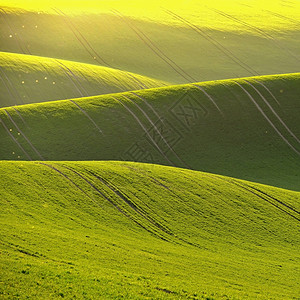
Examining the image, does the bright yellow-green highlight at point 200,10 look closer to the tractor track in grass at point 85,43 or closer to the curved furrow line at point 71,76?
the tractor track in grass at point 85,43

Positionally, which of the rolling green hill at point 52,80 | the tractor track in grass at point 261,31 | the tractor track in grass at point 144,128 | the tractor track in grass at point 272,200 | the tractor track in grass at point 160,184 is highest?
the tractor track in grass at point 261,31

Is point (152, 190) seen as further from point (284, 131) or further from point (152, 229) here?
point (284, 131)

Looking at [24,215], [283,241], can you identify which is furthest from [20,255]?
[283,241]

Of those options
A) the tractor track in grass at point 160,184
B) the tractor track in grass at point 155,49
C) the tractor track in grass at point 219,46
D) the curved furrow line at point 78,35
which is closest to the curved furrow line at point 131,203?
the tractor track in grass at point 160,184

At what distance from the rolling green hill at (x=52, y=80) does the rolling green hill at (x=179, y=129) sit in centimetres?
1160

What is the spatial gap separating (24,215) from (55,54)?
69.1 m

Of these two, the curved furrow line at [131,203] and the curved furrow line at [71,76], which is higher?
the curved furrow line at [131,203]

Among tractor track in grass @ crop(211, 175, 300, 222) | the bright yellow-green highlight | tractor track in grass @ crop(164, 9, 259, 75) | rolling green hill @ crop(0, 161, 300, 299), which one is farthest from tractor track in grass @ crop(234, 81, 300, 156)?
the bright yellow-green highlight

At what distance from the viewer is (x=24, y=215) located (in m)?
25.5

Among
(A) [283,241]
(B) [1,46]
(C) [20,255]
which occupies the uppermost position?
(C) [20,255]

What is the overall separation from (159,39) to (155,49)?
15.4ft

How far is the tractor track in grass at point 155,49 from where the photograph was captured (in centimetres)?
8775

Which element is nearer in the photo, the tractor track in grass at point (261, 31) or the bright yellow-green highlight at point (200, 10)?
the tractor track in grass at point (261, 31)

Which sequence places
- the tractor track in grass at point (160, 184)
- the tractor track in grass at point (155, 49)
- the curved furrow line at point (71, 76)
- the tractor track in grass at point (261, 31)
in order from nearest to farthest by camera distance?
the tractor track in grass at point (160, 184) → the curved furrow line at point (71, 76) → the tractor track in grass at point (155, 49) → the tractor track in grass at point (261, 31)
